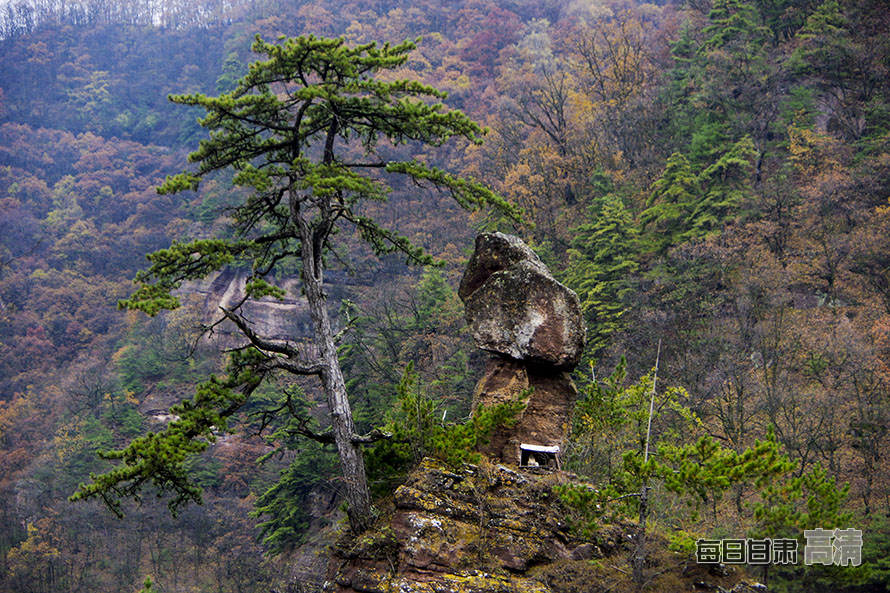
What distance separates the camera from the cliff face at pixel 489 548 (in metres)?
7.61

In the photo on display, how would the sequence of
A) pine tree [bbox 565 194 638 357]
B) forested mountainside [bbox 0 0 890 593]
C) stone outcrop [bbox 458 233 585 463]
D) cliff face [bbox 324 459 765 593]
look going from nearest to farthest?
cliff face [bbox 324 459 765 593] < stone outcrop [bbox 458 233 585 463] < forested mountainside [bbox 0 0 890 593] < pine tree [bbox 565 194 638 357]

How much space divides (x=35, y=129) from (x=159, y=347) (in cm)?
4206

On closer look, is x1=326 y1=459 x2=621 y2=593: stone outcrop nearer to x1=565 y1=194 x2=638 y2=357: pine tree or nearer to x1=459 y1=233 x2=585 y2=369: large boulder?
x1=459 y1=233 x2=585 y2=369: large boulder

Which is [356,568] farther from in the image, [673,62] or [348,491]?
[673,62]

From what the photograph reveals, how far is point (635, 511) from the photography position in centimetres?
806

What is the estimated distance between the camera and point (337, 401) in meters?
9.33

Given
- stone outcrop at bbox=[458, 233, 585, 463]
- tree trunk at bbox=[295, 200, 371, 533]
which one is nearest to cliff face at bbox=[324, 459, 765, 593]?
tree trunk at bbox=[295, 200, 371, 533]

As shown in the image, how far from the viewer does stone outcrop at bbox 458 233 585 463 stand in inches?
394

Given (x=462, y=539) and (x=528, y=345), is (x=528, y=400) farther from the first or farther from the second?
(x=462, y=539)

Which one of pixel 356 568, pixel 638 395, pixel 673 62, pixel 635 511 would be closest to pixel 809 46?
pixel 673 62

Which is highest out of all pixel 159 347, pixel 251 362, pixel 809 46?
pixel 809 46

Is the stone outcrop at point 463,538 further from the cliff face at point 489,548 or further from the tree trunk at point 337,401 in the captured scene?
the tree trunk at point 337,401

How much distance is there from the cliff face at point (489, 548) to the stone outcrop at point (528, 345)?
3.26 ft

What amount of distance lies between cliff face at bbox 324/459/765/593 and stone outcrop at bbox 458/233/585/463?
0.99m
